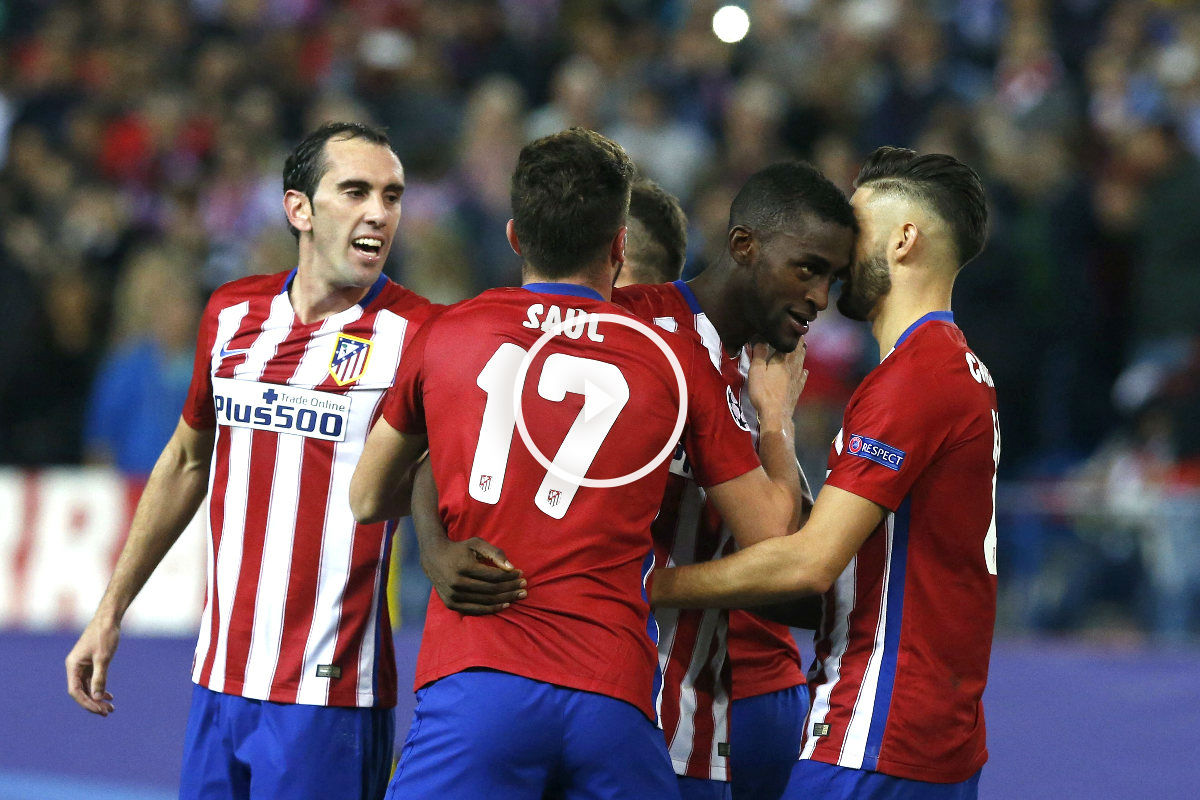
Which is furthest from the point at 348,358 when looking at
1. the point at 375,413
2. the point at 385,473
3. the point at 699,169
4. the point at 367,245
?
the point at 699,169

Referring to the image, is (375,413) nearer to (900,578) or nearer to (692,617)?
(692,617)

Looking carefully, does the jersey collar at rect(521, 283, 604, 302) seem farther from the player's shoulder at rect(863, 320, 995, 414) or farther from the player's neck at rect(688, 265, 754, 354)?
the player's shoulder at rect(863, 320, 995, 414)

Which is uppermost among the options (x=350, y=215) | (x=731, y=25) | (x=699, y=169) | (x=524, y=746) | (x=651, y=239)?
(x=731, y=25)

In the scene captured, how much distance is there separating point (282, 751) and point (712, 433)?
1.49 m

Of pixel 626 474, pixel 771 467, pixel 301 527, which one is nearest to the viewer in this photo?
pixel 626 474

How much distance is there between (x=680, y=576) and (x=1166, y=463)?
6.17 meters

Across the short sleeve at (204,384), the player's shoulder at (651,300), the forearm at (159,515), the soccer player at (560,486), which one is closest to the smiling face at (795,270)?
the player's shoulder at (651,300)

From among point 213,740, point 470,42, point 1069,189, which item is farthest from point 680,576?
point 470,42

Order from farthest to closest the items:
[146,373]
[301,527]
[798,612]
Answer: [146,373] < [301,527] < [798,612]

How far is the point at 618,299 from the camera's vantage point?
3.71 metres

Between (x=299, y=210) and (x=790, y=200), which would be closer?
(x=790, y=200)

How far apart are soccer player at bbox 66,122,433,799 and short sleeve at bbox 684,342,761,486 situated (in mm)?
1073

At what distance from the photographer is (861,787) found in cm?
333

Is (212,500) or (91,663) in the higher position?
(212,500)
